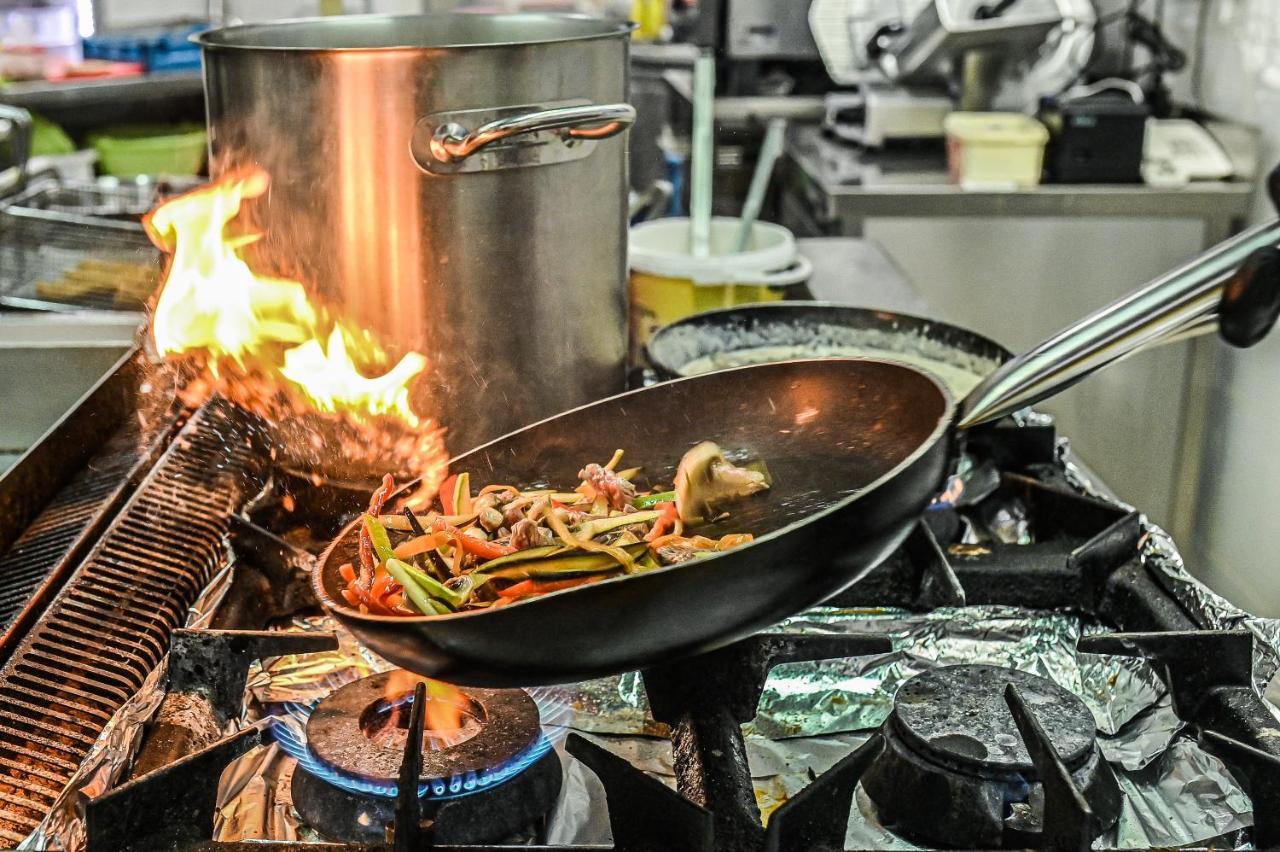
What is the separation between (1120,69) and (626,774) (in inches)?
129

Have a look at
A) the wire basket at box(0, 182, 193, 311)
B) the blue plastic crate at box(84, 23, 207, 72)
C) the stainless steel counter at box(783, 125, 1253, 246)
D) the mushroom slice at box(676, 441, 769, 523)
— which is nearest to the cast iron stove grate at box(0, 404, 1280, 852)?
the mushroom slice at box(676, 441, 769, 523)

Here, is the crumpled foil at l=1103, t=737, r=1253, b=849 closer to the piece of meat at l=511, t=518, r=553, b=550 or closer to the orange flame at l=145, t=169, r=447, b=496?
the piece of meat at l=511, t=518, r=553, b=550

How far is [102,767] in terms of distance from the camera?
0.73 meters

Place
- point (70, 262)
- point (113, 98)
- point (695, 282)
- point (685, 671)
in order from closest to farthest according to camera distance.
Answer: point (685, 671), point (695, 282), point (70, 262), point (113, 98)

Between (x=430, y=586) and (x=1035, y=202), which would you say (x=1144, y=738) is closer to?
(x=430, y=586)

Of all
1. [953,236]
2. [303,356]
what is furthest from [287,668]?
[953,236]

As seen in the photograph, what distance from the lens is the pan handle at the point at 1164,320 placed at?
28.1 inches

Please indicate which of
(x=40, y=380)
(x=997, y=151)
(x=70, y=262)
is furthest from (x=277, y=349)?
(x=997, y=151)

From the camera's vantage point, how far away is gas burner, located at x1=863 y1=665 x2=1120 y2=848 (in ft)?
2.45

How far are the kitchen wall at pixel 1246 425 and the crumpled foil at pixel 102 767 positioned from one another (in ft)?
7.76

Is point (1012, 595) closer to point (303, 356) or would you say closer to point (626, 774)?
point (626, 774)

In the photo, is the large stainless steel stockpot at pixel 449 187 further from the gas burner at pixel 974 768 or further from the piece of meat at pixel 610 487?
the gas burner at pixel 974 768

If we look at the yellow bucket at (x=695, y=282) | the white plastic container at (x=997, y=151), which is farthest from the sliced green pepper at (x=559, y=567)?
the white plastic container at (x=997, y=151)

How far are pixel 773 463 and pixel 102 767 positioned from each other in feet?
1.72
